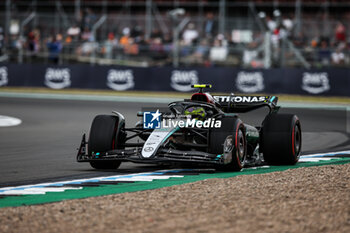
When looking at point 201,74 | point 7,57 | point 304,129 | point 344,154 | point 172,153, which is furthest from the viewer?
point 7,57

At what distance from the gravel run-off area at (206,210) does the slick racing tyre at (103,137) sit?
1890 millimetres

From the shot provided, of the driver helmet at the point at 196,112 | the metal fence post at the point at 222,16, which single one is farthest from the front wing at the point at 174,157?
the metal fence post at the point at 222,16

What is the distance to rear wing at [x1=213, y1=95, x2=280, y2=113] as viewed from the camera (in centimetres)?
1058

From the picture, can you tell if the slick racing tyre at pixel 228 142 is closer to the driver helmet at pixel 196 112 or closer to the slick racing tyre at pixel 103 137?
the driver helmet at pixel 196 112

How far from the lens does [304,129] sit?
16.2 meters

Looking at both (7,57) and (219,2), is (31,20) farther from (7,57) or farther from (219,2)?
(219,2)

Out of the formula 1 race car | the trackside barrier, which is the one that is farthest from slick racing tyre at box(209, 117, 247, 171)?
the trackside barrier

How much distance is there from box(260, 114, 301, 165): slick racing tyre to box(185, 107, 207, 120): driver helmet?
97 centimetres

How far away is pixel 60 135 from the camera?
14.4 m

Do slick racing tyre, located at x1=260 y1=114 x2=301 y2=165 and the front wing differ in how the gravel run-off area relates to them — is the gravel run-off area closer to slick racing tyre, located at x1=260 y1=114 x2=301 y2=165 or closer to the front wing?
the front wing

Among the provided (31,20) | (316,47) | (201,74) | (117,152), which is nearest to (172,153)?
(117,152)

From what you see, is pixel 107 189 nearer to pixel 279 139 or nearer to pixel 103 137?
pixel 103 137

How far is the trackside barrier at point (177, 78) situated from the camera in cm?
2573

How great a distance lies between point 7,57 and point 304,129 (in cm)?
1915
